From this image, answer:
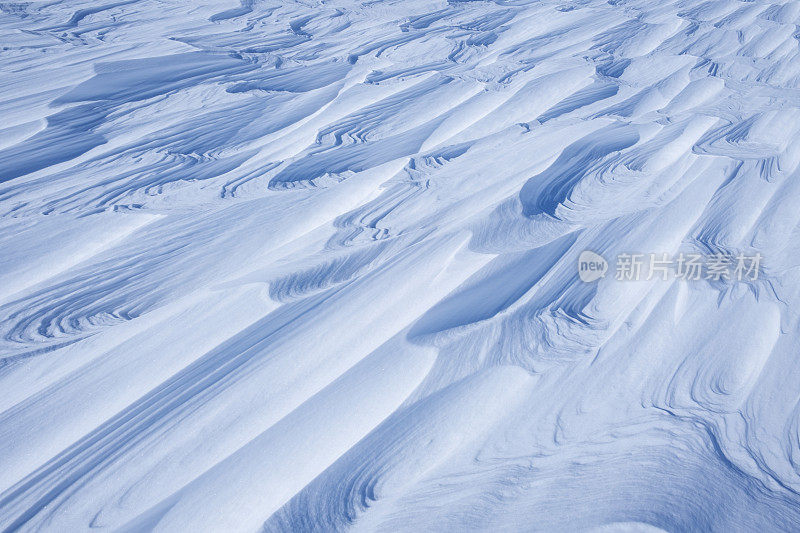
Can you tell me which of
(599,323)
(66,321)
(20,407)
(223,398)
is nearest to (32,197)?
(66,321)

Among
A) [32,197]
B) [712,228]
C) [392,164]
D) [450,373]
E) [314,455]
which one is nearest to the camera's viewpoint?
[314,455]

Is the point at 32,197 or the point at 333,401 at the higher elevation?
the point at 32,197

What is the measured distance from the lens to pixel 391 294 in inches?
39.3

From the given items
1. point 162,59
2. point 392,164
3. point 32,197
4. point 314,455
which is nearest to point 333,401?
point 314,455

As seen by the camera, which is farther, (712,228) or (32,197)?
(32,197)

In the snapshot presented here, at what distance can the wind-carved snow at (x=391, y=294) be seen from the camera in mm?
714

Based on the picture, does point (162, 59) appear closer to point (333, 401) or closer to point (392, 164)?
point (392, 164)

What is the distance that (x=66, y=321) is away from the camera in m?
0.93

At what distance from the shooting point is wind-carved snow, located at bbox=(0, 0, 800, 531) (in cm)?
71

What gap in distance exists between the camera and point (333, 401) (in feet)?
2.68

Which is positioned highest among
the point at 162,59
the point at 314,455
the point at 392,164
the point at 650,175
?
the point at 162,59

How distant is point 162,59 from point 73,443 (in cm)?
140

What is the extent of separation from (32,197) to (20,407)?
23.6 inches

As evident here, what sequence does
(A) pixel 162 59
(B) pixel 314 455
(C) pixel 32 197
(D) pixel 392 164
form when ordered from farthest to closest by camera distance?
(A) pixel 162 59 < (D) pixel 392 164 < (C) pixel 32 197 < (B) pixel 314 455
